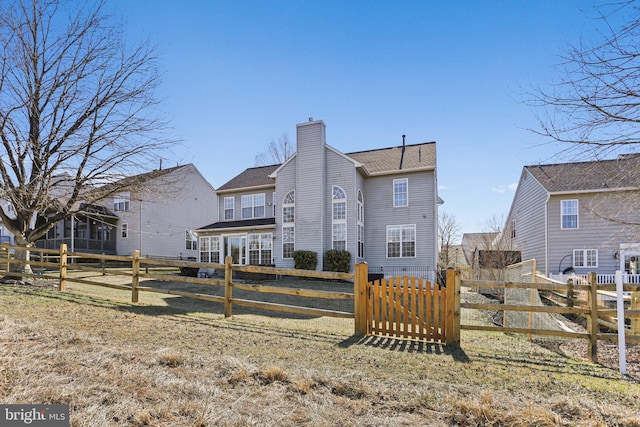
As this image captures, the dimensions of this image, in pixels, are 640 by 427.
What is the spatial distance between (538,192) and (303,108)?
15429 mm

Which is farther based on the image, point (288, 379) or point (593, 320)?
point (593, 320)

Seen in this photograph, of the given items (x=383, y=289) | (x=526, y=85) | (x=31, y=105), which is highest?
(x=31, y=105)

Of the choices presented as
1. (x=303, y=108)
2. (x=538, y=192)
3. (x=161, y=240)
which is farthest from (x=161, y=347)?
(x=161, y=240)

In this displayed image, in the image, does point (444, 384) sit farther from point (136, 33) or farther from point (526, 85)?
point (136, 33)

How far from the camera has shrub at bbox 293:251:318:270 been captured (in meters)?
19.3

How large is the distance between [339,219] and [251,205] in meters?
7.06

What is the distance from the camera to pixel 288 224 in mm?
20781

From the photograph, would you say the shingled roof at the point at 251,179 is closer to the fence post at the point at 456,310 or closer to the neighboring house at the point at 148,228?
the neighboring house at the point at 148,228

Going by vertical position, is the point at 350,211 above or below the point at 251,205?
below

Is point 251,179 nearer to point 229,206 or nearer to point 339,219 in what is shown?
point 229,206

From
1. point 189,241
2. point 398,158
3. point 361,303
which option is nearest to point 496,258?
point 398,158

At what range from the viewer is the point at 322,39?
39.8 feet

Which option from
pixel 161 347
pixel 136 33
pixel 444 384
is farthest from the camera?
pixel 136 33

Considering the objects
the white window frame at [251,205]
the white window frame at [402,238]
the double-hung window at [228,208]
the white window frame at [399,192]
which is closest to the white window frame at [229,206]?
the double-hung window at [228,208]
